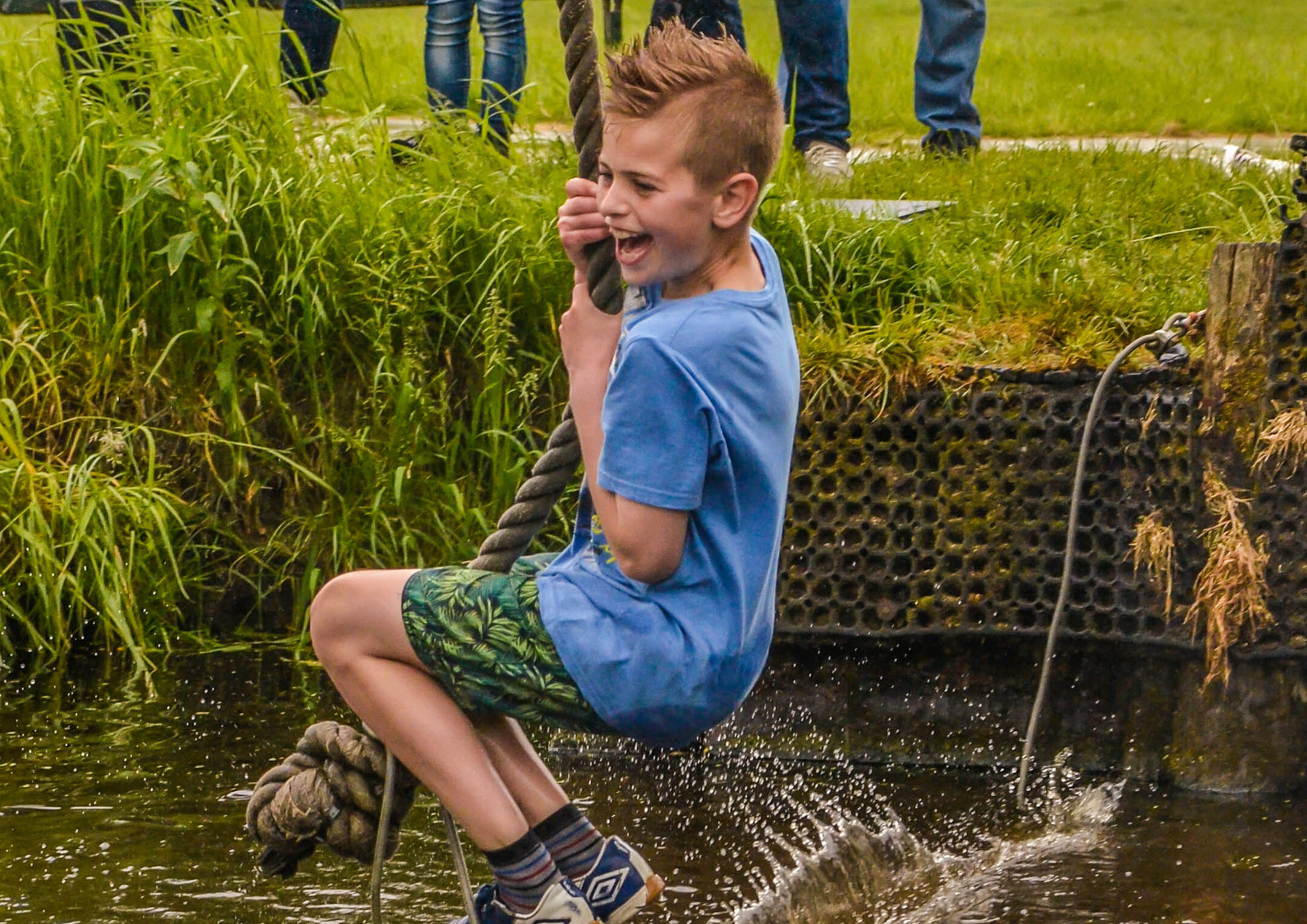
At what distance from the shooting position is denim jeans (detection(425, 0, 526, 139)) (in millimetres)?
5777

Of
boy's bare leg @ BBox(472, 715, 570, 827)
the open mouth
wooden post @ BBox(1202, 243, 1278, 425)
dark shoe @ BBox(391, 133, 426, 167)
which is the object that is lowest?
boy's bare leg @ BBox(472, 715, 570, 827)

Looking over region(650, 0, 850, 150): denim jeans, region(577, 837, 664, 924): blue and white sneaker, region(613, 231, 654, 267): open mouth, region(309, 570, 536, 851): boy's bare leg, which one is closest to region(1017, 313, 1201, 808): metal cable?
region(577, 837, 664, 924): blue and white sneaker

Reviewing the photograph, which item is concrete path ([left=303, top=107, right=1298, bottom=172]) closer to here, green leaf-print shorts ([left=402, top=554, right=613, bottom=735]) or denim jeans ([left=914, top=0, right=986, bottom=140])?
denim jeans ([left=914, top=0, right=986, bottom=140])

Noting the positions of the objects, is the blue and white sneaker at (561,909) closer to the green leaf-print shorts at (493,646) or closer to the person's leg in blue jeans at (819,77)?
the green leaf-print shorts at (493,646)

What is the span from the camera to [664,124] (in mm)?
2361

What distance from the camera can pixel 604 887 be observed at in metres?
2.63

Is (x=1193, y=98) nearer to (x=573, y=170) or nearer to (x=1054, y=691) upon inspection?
(x=573, y=170)

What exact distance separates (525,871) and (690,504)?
2.04ft

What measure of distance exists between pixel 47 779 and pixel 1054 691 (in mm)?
2456

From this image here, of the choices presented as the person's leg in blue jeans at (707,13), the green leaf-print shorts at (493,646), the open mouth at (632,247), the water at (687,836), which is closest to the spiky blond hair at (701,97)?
the open mouth at (632,247)

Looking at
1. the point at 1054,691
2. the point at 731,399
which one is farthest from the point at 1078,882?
the point at 731,399

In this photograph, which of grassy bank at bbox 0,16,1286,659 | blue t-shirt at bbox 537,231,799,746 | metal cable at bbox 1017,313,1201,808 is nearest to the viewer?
blue t-shirt at bbox 537,231,799,746

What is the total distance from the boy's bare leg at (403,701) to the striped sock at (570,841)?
10 cm

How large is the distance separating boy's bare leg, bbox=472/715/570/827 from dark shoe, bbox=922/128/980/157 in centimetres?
403
